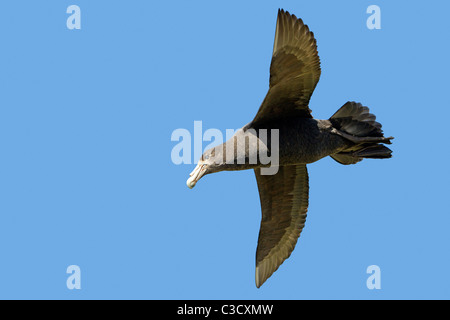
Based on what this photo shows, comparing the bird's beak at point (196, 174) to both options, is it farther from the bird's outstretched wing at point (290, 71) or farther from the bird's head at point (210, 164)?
the bird's outstretched wing at point (290, 71)

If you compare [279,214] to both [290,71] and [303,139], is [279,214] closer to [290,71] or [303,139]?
[303,139]

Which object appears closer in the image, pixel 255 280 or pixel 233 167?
pixel 233 167

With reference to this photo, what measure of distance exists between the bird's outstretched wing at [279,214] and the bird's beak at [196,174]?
1088mm

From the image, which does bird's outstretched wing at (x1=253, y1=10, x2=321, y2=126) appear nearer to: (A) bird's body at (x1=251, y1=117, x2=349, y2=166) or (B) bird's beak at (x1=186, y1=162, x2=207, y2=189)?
(A) bird's body at (x1=251, y1=117, x2=349, y2=166)

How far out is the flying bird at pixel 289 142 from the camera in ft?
27.4

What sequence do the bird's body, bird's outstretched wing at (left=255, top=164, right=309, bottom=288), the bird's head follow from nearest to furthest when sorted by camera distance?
the bird's head, the bird's body, bird's outstretched wing at (left=255, top=164, right=309, bottom=288)

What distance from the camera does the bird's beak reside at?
27.4 feet

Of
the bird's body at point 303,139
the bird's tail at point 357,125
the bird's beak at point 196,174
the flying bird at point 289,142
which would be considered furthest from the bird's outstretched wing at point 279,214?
the bird's beak at point 196,174

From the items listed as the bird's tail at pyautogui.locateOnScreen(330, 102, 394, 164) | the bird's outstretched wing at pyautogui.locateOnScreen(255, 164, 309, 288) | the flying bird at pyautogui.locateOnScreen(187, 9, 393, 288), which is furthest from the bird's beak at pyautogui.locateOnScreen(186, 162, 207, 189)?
the bird's tail at pyautogui.locateOnScreen(330, 102, 394, 164)

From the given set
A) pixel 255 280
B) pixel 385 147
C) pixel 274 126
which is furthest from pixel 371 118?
pixel 255 280

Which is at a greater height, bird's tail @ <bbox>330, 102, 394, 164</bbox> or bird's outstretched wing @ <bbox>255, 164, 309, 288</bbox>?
bird's tail @ <bbox>330, 102, 394, 164</bbox>

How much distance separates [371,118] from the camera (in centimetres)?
897

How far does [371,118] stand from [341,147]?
1.58 feet
